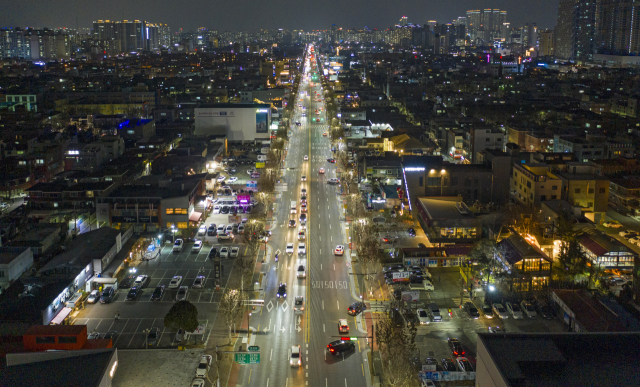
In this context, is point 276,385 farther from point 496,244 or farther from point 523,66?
point 523,66

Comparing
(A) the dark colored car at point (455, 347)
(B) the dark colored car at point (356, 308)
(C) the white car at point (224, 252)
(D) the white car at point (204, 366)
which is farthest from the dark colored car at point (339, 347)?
(C) the white car at point (224, 252)

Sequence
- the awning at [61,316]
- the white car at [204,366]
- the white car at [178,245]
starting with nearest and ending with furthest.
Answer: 1. the white car at [204,366]
2. the awning at [61,316]
3. the white car at [178,245]

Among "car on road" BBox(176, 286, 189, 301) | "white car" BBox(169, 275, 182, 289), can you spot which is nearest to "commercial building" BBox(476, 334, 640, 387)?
"car on road" BBox(176, 286, 189, 301)

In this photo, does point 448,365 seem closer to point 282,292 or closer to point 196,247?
point 282,292

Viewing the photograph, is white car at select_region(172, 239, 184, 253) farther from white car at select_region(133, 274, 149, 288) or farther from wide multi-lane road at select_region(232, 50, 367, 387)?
wide multi-lane road at select_region(232, 50, 367, 387)

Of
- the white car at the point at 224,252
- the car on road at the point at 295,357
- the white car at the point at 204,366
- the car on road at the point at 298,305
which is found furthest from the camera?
the white car at the point at 224,252

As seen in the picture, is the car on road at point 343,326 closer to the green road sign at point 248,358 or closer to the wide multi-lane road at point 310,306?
the wide multi-lane road at point 310,306

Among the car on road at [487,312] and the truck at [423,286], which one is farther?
the truck at [423,286]
